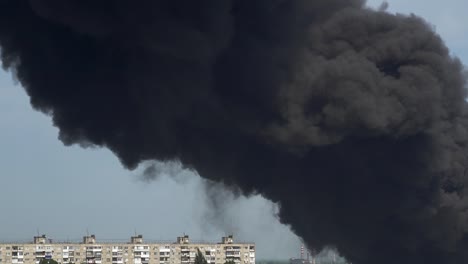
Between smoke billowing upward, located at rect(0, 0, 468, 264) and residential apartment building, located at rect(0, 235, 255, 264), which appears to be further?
residential apartment building, located at rect(0, 235, 255, 264)

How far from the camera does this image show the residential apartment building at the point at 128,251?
11688 centimetres

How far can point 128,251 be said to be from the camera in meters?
120

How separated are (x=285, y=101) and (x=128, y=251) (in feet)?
252

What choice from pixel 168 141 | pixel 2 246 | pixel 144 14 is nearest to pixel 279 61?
pixel 168 141

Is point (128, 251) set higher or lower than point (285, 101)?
higher

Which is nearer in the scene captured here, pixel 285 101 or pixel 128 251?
pixel 285 101

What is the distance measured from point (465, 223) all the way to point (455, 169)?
9.81 feet

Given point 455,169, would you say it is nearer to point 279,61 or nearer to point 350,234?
point 350,234

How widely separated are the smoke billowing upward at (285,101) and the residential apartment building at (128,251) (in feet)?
215

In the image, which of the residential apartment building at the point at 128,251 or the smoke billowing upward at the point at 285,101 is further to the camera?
the residential apartment building at the point at 128,251

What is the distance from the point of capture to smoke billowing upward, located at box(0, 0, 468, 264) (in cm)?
4059

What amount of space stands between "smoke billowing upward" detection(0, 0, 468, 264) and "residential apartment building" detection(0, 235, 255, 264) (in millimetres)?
65521

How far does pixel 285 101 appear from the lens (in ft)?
153

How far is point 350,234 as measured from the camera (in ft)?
174
